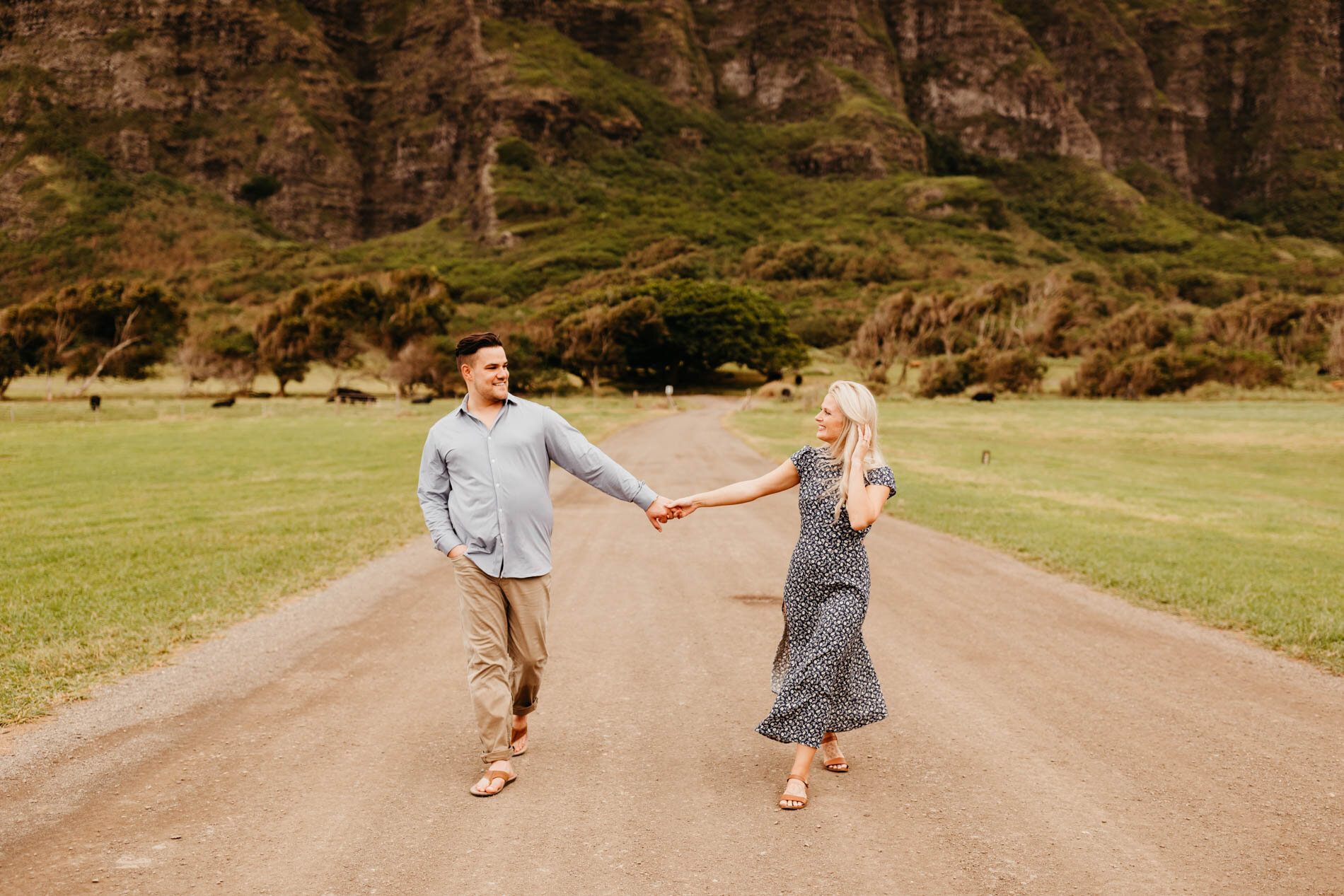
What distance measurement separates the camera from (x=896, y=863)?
3787mm

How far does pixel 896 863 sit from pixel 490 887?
171 centimetres

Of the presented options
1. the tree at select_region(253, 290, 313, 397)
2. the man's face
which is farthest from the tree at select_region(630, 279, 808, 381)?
the man's face

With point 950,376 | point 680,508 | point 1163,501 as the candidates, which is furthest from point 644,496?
point 950,376

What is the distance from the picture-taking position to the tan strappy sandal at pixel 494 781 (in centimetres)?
449

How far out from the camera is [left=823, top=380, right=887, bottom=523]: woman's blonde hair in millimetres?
4500

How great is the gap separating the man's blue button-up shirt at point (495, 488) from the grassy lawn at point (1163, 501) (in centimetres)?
661

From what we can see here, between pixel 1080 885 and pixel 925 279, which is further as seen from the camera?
pixel 925 279

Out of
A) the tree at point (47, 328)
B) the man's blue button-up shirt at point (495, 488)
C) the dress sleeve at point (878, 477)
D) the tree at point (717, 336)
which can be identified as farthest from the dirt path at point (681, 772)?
the tree at point (717, 336)

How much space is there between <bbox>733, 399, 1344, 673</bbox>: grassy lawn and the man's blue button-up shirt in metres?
6.61

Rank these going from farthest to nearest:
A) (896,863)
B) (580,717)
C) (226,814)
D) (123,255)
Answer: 1. (123,255)
2. (580,717)
3. (226,814)
4. (896,863)

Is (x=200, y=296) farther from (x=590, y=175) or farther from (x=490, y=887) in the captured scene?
(x=490, y=887)

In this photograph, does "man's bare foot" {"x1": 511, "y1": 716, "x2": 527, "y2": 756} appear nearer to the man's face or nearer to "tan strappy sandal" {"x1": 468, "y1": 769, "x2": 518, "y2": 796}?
"tan strappy sandal" {"x1": 468, "y1": 769, "x2": 518, "y2": 796}

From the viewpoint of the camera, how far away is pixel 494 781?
178 inches

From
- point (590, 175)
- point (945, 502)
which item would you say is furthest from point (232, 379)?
point (590, 175)
